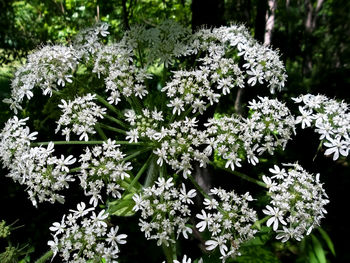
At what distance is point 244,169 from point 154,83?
2.09m

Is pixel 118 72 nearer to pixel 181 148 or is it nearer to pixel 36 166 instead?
pixel 181 148

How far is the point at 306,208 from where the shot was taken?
2.56 metres

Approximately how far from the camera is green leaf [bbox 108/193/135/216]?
279cm

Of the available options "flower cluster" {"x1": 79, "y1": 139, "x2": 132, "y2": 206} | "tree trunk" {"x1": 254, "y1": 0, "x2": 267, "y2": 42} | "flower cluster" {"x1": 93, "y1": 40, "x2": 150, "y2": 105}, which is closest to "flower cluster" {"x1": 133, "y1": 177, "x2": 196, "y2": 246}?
"flower cluster" {"x1": 79, "y1": 139, "x2": 132, "y2": 206}

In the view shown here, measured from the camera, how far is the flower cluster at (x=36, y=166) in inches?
102

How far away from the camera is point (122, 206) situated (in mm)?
2822

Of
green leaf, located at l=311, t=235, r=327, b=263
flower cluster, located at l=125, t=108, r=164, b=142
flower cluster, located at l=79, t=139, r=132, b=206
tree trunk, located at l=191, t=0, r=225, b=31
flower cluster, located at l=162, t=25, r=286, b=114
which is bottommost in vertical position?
green leaf, located at l=311, t=235, r=327, b=263

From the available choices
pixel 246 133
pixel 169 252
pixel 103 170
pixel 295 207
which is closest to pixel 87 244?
pixel 103 170

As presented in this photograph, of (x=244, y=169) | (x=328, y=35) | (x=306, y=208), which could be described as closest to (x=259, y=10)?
(x=244, y=169)

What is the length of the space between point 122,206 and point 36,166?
801 mm

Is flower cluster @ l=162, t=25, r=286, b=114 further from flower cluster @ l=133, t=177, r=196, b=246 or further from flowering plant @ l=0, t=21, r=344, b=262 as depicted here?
flower cluster @ l=133, t=177, r=196, b=246

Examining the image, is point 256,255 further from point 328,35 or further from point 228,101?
point 328,35

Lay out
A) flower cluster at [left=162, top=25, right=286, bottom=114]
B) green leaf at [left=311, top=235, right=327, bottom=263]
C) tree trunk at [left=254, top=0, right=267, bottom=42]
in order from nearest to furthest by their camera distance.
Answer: green leaf at [left=311, top=235, right=327, bottom=263]
flower cluster at [left=162, top=25, right=286, bottom=114]
tree trunk at [left=254, top=0, right=267, bottom=42]

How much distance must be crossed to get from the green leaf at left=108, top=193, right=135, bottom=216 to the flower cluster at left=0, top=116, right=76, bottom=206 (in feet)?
1.41
